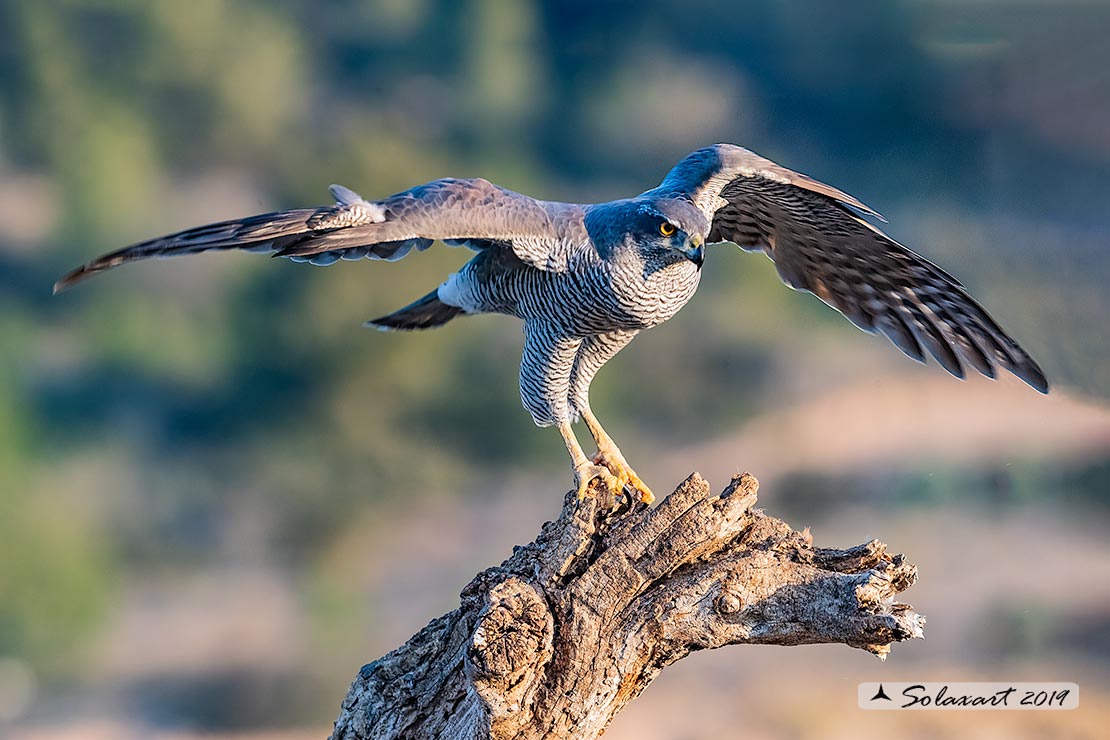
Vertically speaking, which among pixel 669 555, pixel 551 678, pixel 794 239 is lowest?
pixel 551 678

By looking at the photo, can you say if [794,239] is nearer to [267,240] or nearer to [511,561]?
[511,561]

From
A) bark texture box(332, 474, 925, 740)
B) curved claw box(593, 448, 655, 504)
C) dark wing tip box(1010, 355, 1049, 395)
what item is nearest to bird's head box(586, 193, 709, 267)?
bark texture box(332, 474, 925, 740)

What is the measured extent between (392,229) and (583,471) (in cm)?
73

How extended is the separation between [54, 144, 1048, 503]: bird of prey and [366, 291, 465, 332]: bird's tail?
11 millimetres

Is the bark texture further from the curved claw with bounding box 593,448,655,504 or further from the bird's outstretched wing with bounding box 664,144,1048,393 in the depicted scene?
the bird's outstretched wing with bounding box 664,144,1048,393

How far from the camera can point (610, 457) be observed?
93.1 inches

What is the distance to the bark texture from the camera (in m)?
1.82

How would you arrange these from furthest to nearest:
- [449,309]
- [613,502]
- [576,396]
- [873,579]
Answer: [449,309]
[576,396]
[613,502]
[873,579]

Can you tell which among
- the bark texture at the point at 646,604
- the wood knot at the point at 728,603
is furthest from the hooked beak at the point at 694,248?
the wood knot at the point at 728,603

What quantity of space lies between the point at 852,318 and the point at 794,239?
0.83 ft

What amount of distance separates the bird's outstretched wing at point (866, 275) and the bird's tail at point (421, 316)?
756mm

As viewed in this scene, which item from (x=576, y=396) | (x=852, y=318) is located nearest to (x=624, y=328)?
(x=576, y=396)

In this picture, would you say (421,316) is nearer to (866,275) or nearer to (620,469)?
(620,469)

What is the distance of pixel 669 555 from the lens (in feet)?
6.30
